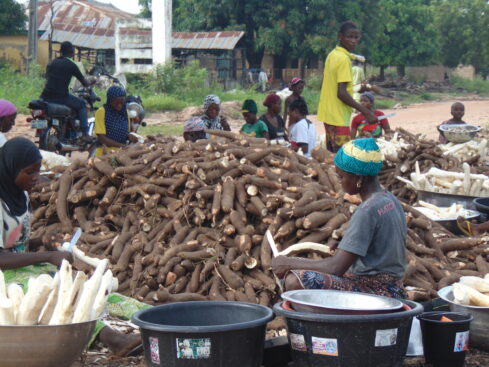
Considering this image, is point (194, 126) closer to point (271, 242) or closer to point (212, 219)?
point (212, 219)

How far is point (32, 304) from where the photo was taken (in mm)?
3422

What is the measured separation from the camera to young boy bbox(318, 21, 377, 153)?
7.45 metres

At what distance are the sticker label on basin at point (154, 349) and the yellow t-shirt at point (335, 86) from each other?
4621 mm

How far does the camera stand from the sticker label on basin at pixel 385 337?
11.0 feet

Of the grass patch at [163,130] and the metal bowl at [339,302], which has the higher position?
the metal bowl at [339,302]

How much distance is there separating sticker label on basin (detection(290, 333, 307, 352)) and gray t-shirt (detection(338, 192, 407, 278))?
1.77 feet

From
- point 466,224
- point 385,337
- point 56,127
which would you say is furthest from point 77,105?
point 385,337

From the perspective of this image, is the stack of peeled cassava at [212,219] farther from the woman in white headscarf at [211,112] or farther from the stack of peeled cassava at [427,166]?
the stack of peeled cassava at [427,166]

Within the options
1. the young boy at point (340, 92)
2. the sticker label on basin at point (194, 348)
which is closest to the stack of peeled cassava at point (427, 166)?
the young boy at point (340, 92)

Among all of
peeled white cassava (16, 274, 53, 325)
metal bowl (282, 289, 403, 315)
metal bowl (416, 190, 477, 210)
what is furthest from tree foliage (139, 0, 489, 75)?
peeled white cassava (16, 274, 53, 325)

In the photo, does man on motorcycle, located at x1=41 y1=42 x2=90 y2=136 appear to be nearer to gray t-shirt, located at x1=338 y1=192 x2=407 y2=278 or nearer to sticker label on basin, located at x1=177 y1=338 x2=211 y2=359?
gray t-shirt, located at x1=338 y1=192 x2=407 y2=278

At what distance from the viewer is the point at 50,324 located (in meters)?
3.37

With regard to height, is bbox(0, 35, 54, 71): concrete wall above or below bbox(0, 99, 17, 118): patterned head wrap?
above

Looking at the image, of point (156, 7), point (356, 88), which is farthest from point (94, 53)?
point (356, 88)
